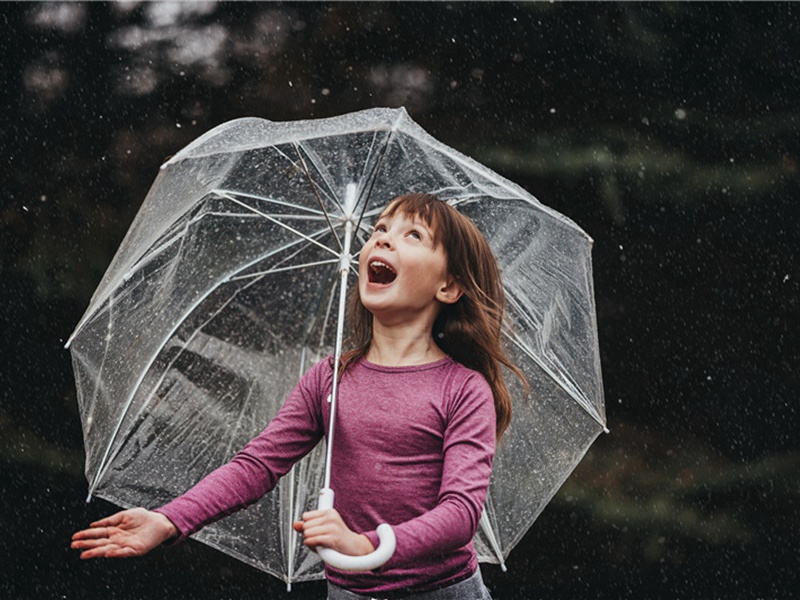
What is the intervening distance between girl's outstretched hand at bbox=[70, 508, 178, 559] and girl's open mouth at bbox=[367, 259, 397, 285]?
1.72 feet

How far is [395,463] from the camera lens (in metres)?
1.58

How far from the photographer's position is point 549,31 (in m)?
4.16

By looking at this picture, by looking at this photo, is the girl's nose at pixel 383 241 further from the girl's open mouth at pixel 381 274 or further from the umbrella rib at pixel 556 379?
the umbrella rib at pixel 556 379

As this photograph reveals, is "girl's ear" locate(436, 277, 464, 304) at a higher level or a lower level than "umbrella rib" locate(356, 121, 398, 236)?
lower

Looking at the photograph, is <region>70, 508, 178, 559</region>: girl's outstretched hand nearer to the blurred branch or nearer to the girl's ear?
the girl's ear

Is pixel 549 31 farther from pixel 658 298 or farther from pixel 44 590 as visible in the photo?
pixel 44 590

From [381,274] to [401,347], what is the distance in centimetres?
13

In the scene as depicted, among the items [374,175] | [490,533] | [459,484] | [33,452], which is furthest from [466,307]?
[33,452]

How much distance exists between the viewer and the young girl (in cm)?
144

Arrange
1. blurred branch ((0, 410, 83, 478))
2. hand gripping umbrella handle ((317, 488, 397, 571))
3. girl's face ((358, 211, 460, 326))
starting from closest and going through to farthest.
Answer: hand gripping umbrella handle ((317, 488, 397, 571)) < girl's face ((358, 211, 460, 326)) < blurred branch ((0, 410, 83, 478))

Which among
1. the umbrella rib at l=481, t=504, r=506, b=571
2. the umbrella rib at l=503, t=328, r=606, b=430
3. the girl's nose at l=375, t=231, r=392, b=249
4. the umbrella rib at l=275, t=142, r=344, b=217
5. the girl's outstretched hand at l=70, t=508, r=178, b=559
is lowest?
the umbrella rib at l=481, t=504, r=506, b=571

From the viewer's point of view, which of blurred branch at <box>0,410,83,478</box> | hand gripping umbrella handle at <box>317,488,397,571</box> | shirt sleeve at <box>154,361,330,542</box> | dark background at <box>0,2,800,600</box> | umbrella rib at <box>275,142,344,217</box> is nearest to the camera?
hand gripping umbrella handle at <box>317,488,397,571</box>

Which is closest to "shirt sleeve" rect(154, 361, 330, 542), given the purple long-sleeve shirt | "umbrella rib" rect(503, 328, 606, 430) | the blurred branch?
the purple long-sleeve shirt

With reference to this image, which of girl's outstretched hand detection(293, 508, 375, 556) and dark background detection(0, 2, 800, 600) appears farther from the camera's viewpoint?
dark background detection(0, 2, 800, 600)
